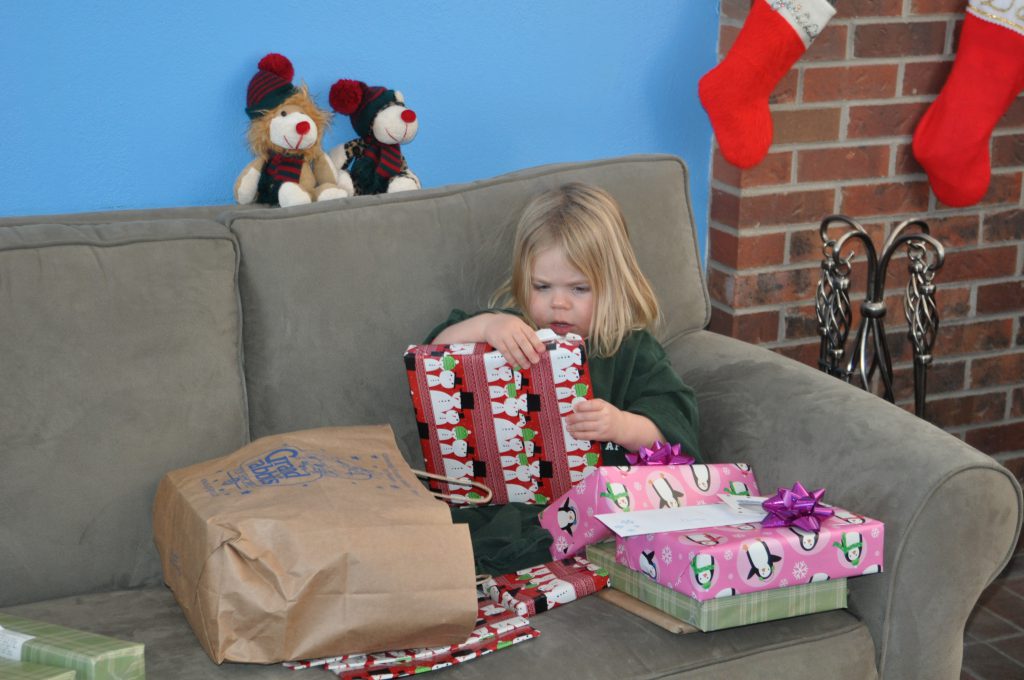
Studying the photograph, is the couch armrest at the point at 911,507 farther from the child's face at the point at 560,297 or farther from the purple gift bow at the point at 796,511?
the child's face at the point at 560,297

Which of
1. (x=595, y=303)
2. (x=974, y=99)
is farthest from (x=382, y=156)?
(x=974, y=99)

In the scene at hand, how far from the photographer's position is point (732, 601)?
146 centimetres

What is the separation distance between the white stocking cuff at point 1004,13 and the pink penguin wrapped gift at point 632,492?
1.21 meters

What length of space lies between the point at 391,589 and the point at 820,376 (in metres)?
0.87

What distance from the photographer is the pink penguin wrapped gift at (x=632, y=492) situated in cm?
158

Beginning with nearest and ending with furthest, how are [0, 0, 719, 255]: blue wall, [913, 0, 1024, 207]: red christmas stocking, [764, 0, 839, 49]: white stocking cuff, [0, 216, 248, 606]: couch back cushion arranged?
[0, 216, 248, 606]: couch back cushion → [0, 0, 719, 255]: blue wall → [764, 0, 839, 49]: white stocking cuff → [913, 0, 1024, 207]: red christmas stocking

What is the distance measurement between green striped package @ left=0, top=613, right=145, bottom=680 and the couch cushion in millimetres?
104

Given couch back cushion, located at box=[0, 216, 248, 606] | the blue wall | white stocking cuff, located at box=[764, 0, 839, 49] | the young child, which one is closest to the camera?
couch back cushion, located at box=[0, 216, 248, 606]

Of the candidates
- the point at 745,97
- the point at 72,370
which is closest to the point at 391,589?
the point at 72,370

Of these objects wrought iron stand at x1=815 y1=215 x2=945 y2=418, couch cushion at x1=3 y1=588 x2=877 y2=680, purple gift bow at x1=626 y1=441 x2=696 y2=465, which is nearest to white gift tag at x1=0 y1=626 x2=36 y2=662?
couch cushion at x1=3 y1=588 x2=877 y2=680

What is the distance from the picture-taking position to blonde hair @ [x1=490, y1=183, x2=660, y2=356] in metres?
1.87

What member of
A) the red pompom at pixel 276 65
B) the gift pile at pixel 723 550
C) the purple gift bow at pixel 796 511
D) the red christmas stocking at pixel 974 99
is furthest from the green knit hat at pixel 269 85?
the red christmas stocking at pixel 974 99

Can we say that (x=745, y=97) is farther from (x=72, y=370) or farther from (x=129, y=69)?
(x=72, y=370)

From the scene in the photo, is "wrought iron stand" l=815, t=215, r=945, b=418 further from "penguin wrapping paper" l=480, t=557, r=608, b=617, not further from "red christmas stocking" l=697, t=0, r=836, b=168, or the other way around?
"penguin wrapping paper" l=480, t=557, r=608, b=617
